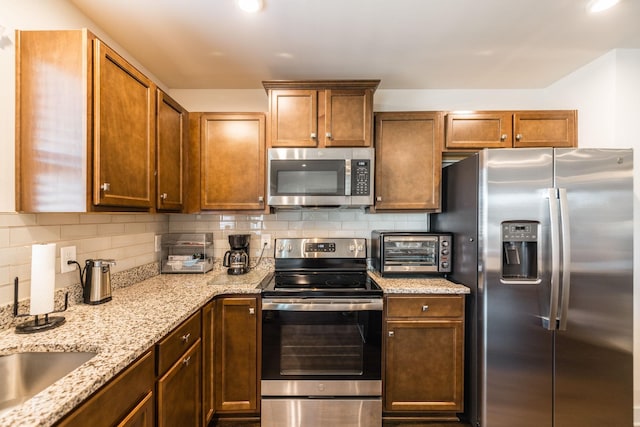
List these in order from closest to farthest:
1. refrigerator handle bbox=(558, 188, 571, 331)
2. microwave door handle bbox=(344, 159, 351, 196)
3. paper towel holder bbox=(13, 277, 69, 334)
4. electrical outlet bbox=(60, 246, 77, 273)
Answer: paper towel holder bbox=(13, 277, 69, 334) < electrical outlet bbox=(60, 246, 77, 273) < refrigerator handle bbox=(558, 188, 571, 331) < microwave door handle bbox=(344, 159, 351, 196)

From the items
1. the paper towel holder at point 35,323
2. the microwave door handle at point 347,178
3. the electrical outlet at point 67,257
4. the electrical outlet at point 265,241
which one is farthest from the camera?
the electrical outlet at point 265,241

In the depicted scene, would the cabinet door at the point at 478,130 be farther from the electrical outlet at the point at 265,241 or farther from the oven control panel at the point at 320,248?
the electrical outlet at the point at 265,241

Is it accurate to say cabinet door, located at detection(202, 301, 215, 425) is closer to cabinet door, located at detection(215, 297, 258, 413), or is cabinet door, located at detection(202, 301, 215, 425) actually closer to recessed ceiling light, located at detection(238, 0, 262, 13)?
cabinet door, located at detection(215, 297, 258, 413)

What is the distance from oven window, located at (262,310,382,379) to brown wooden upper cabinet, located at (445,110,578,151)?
5.04 feet

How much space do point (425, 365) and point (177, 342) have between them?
152 centimetres

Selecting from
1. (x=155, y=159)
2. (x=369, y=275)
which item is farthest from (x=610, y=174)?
(x=155, y=159)

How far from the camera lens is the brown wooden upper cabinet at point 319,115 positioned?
210 centimetres

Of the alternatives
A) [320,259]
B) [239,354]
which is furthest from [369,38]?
[239,354]

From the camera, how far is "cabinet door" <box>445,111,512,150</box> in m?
2.22

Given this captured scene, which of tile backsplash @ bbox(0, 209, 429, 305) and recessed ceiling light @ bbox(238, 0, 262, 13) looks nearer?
tile backsplash @ bbox(0, 209, 429, 305)

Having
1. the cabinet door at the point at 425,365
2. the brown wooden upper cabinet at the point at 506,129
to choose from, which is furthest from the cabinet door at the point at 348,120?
the cabinet door at the point at 425,365

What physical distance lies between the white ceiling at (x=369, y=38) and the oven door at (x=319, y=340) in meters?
1.67

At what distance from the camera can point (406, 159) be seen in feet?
→ 7.25

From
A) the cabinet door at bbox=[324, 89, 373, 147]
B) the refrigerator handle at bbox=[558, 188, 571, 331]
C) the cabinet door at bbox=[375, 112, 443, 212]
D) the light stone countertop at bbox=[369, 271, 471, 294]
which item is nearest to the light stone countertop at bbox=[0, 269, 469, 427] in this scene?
the light stone countertop at bbox=[369, 271, 471, 294]
